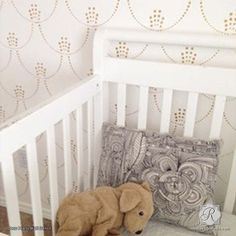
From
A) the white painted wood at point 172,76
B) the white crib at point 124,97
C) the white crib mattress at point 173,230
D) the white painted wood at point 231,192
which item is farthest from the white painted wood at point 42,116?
the white painted wood at point 231,192

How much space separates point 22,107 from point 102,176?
1.83 ft

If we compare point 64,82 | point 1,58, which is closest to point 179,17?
point 64,82

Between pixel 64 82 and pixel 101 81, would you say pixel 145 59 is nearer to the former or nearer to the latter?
pixel 101 81

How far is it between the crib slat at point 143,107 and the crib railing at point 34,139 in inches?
6.2

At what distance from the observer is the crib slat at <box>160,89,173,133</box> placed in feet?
3.59

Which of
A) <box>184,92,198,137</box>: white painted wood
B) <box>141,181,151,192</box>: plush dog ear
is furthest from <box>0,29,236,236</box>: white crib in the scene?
<box>141,181,151,192</box>: plush dog ear

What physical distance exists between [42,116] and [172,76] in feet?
1.54

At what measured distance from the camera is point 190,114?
1.09 metres

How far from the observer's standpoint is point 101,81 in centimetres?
115

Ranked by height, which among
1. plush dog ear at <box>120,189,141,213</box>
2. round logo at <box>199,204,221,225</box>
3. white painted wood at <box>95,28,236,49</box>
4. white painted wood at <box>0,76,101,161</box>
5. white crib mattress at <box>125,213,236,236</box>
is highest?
white painted wood at <box>95,28,236,49</box>

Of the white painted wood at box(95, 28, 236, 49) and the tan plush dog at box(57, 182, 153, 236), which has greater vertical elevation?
the white painted wood at box(95, 28, 236, 49)

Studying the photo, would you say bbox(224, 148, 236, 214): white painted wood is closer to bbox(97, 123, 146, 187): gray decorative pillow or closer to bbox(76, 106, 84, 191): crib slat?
bbox(97, 123, 146, 187): gray decorative pillow

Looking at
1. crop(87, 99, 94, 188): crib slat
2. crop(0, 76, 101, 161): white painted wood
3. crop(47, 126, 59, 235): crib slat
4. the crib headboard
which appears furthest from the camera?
crop(87, 99, 94, 188): crib slat

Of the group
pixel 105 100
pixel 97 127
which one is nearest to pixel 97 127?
pixel 97 127
